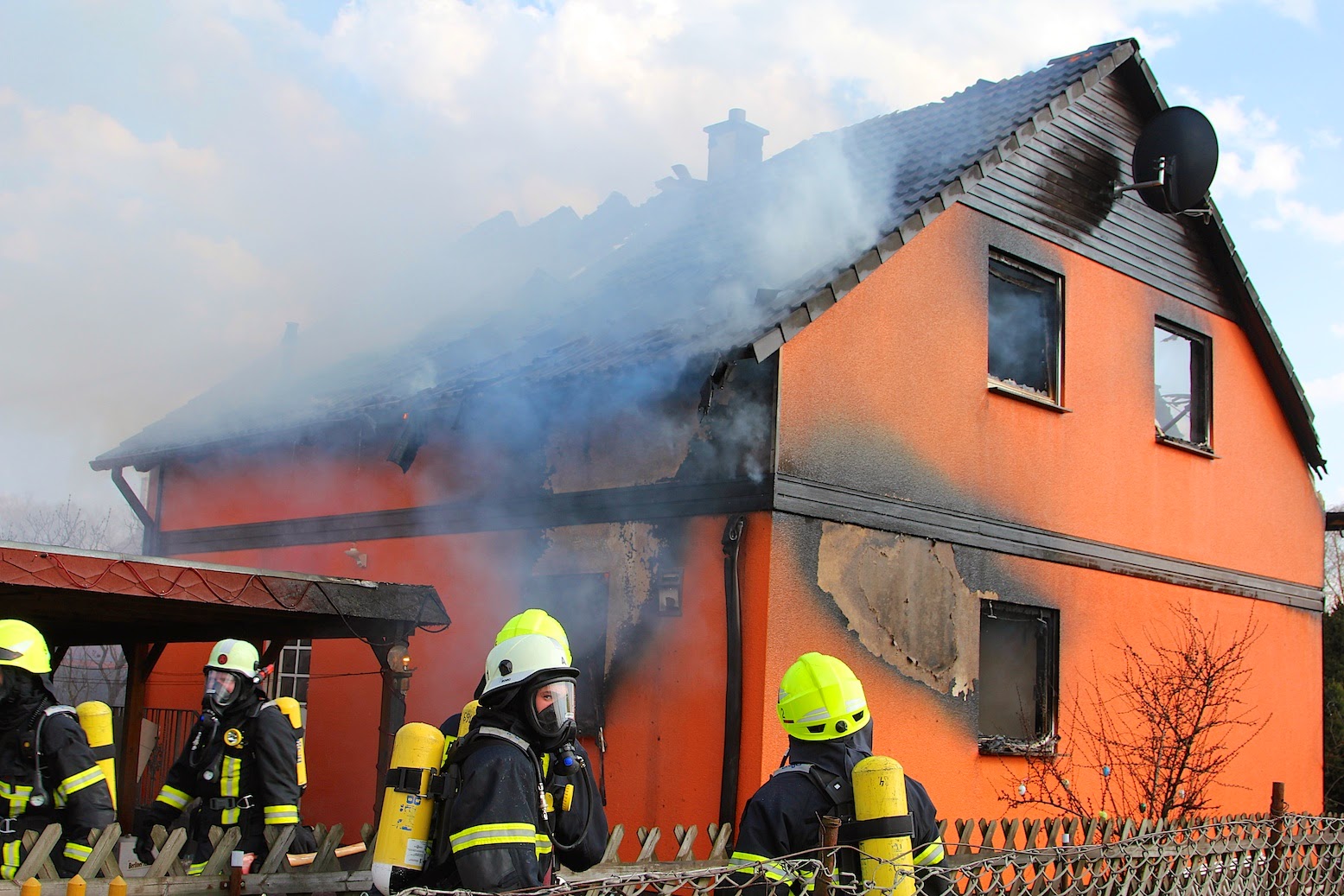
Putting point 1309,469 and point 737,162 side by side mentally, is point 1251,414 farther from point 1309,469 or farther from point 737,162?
point 737,162

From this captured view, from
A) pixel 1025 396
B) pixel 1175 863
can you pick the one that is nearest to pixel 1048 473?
pixel 1025 396

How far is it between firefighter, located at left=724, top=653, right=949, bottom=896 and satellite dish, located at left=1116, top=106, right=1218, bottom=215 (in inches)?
326

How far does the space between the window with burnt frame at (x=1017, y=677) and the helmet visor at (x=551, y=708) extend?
19.2 ft

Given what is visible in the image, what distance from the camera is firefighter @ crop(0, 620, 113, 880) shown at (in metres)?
5.30

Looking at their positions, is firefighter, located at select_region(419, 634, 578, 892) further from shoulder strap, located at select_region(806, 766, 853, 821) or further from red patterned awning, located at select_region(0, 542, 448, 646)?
red patterned awning, located at select_region(0, 542, 448, 646)

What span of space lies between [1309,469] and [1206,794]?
3.97 m

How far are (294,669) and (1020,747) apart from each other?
22.3ft

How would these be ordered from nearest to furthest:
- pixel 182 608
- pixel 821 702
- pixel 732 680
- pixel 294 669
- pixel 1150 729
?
pixel 821 702
pixel 732 680
pixel 182 608
pixel 1150 729
pixel 294 669

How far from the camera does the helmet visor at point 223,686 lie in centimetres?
638

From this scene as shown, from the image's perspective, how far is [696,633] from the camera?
8.15 m

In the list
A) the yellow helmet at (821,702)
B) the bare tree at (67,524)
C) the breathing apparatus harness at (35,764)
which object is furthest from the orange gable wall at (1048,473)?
the bare tree at (67,524)

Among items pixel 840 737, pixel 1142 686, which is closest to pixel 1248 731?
pixel 1142 686

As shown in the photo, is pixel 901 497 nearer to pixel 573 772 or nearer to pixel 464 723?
pixel 464 723

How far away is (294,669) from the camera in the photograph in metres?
12.2
